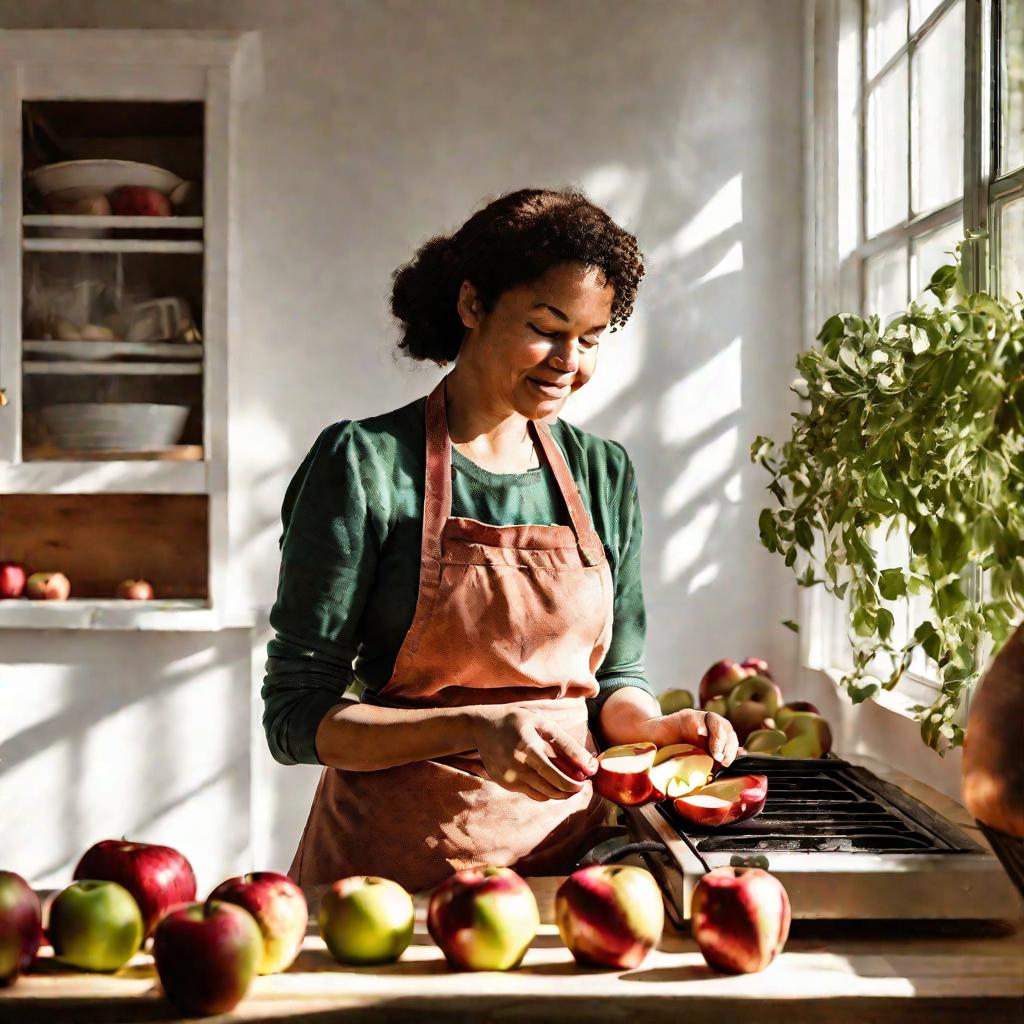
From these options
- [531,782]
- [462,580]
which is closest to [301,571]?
[462,580]

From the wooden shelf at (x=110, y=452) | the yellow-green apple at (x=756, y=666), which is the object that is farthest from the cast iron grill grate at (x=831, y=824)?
the wooden shelf at (x=110, y=452)

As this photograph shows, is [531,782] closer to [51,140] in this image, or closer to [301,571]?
[301,571]

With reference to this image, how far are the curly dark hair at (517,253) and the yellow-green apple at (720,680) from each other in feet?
4.13

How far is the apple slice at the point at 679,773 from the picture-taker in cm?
141

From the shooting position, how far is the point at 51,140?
3.04 m

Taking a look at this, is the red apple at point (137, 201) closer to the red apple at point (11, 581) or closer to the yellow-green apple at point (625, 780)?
the red apple at point (11, 581)

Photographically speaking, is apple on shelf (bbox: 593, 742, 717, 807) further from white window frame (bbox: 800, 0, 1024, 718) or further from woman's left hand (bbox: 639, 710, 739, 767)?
white window frame (bbox: 800, 0, 1024, 718)

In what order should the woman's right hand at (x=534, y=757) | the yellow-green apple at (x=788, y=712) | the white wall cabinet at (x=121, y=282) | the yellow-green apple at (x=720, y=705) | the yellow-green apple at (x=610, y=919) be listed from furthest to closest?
the white wall cabinet at (x=121, y=282) < the yellow-green apple at (x=720, y=705) < the yellow-green apple at (x=788, y=712) < the woman's right hand at (x=534, y=757) < the yellow-green apple at (x=610, y=919)

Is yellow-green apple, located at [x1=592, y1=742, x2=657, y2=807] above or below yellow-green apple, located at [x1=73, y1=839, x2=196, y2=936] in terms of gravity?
above

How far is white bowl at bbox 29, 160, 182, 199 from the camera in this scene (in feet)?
9.83

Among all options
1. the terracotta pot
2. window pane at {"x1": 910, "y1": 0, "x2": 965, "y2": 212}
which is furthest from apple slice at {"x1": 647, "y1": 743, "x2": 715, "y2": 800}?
window pane at {"x1": 910, "y1": 0, "x2": 965, "y2": 212}

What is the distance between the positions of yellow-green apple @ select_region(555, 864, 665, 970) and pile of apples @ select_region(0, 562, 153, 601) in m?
2.23

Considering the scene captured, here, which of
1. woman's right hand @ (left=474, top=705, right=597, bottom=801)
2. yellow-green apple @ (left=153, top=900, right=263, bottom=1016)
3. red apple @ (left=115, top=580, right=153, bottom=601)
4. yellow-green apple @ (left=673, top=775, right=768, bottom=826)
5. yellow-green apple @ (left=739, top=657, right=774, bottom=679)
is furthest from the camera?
red apple @ (left=115, top=580, right=153, bottom=601)

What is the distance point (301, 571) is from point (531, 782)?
44 cm
